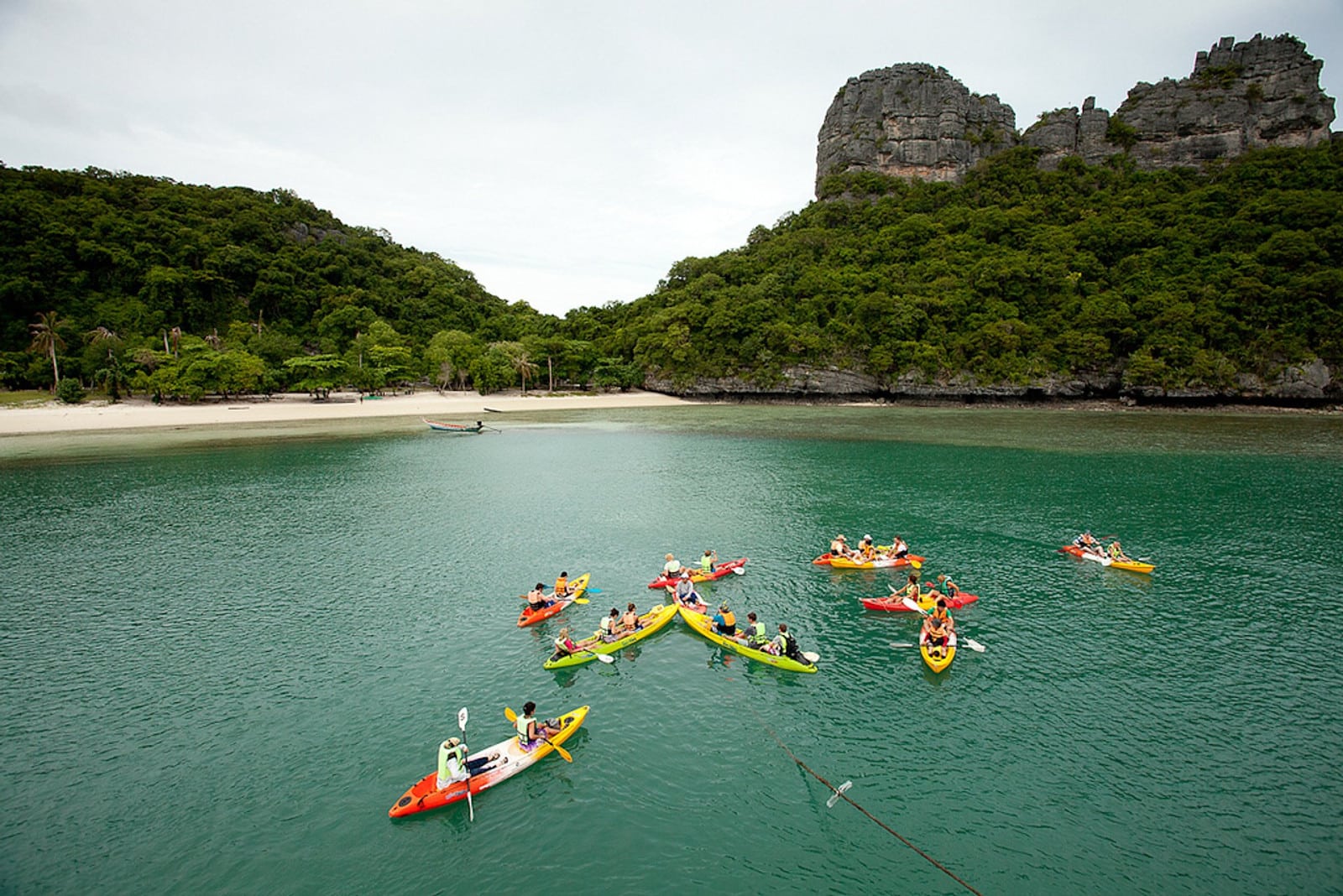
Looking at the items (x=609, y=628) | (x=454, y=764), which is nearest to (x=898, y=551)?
(x=609, y=628)

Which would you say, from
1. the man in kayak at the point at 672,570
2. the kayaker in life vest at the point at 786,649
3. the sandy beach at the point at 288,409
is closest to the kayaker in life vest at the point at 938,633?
the kayaker in life vest at the point at 786,649

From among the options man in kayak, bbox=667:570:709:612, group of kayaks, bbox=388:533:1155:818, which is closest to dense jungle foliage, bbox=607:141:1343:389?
group of kayaks, bbox=388:533:1155:818

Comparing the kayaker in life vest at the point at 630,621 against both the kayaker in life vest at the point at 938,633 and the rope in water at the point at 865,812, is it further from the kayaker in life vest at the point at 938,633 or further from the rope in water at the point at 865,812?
the kayaker in life vest at the point at 938,633

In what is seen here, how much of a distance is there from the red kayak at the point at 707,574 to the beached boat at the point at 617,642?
204cm

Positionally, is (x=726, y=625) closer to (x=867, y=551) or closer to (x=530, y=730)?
(x=530, y=730)

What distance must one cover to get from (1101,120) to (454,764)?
157 m

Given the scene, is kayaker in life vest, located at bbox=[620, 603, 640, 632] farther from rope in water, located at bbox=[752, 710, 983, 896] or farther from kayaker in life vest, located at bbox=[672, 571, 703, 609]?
rope in water, located at bbox=[752, 710, 983, 896]

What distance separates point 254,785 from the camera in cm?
1147

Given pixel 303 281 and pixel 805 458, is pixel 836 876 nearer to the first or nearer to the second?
pixel 805 458

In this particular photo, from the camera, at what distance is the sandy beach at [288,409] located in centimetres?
6028

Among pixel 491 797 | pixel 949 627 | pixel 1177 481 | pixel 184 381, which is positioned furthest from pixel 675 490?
pixel 184 381

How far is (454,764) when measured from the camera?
10961mm

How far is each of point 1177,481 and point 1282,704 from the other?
94.1 feet

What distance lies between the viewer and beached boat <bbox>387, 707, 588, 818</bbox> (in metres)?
10.7
